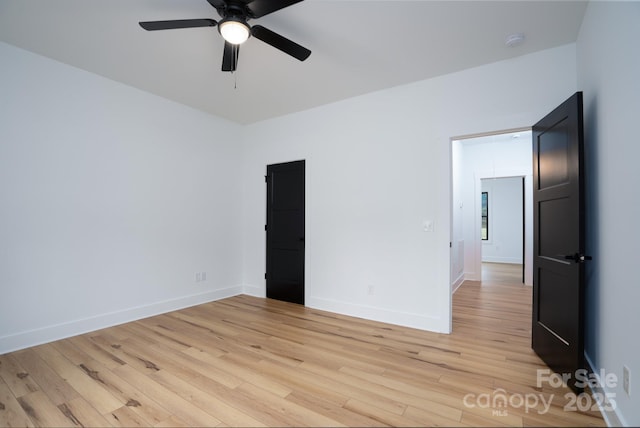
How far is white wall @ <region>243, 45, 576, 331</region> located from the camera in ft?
9.77

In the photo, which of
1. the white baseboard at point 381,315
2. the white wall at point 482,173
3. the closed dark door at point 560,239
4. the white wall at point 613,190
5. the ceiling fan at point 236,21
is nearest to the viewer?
the white wall at point 613,190

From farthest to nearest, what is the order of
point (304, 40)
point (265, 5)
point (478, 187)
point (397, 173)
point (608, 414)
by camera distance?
point (478, 187)
point (397, 173)
point (304, 40)
point (265, 5)
point (608, 414)

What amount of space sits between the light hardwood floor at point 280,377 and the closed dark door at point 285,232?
3.23 feet

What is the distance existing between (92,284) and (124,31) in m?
2.74

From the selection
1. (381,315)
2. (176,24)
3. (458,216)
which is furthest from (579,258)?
(458,216)

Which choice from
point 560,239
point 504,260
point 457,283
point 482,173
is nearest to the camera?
point 560,239

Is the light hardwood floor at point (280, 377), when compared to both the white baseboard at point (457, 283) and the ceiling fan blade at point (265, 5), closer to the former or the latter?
the white baseboard at point (457, 283)

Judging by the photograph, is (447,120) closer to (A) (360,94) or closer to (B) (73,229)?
(A) (360,94)

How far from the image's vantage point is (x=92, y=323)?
3311 mm

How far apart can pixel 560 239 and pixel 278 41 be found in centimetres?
281

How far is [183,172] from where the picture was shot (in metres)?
4.31

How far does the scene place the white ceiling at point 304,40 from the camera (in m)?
2.28

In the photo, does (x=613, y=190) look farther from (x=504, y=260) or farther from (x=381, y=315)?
(x=504, y=260)

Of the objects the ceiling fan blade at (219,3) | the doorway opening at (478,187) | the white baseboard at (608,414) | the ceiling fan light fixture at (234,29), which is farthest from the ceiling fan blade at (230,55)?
the doorway opening at (478,187)
